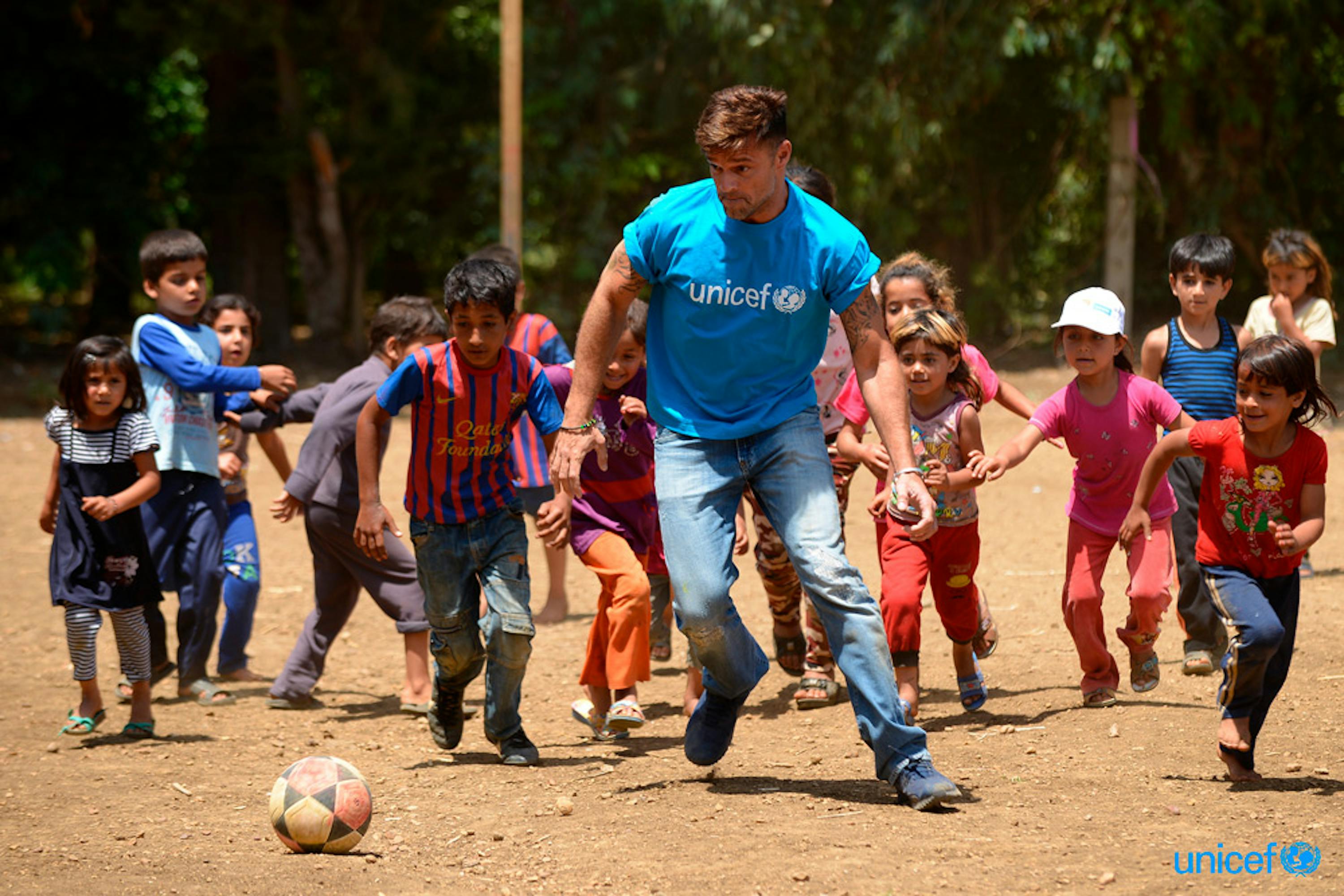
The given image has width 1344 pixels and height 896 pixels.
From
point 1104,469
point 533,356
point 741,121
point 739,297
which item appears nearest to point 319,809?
point 739,297

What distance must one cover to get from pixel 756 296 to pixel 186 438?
3.44 metres

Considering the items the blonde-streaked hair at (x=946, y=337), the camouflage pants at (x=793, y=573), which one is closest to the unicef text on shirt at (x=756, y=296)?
the blonde-streaked hair at (x=946, y=337)

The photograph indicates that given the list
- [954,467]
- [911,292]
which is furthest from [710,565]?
[911,292]

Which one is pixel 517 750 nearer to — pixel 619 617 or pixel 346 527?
pixel 619 617

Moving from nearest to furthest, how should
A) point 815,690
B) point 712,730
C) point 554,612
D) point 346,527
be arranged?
point 712,730 < point 815,690 < point 346,527 < point 554,612

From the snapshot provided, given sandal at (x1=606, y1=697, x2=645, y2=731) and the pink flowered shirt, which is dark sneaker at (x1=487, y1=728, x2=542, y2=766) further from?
the pink flowered shirt

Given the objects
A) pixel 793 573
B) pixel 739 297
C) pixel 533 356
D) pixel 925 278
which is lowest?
pixel 793 573

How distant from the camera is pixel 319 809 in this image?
464cm

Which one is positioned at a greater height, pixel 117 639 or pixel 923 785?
pixel 117 639

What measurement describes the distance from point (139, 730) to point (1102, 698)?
3.94 m

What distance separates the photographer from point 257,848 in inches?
189

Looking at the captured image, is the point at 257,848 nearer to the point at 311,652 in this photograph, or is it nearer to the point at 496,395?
the point at 496,395

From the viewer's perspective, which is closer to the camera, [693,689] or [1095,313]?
[1095,313]

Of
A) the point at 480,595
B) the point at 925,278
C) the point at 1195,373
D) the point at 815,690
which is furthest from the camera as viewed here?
the point at 1195,373
